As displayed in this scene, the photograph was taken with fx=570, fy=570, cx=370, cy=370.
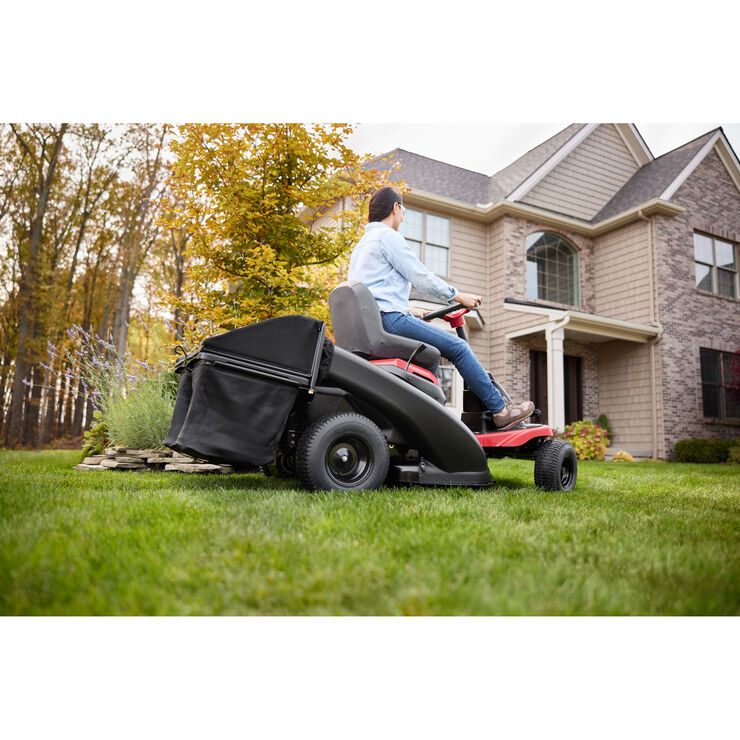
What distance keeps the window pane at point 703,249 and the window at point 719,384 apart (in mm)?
1379

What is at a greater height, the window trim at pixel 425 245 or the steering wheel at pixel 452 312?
the window trim at pixel 425 245

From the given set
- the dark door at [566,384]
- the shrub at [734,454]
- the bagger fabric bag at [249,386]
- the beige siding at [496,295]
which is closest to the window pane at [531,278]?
the beige siding at [496,295]

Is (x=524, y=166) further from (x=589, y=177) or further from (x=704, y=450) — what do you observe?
(x=704, y=450)

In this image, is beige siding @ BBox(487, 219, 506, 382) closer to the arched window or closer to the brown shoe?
the arched window

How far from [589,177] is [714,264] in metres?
2.56

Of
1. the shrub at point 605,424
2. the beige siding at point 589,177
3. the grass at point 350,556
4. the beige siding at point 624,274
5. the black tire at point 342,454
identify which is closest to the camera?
the grass at point 350,556

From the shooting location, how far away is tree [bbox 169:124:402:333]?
15.2 ft

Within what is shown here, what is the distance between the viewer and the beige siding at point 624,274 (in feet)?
29.1

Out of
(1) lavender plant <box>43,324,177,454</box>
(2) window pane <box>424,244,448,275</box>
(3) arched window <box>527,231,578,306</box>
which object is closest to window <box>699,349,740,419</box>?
(3) arched window <box>527,231,578,306</box>

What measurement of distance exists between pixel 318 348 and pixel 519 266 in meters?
7.30

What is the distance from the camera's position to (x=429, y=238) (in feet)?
27.8

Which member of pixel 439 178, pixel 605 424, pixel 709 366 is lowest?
pixel 605 424

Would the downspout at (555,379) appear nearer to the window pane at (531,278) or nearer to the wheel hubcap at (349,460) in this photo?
the window pane at (531,278)

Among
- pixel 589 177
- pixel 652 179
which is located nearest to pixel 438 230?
pixel 589 177
